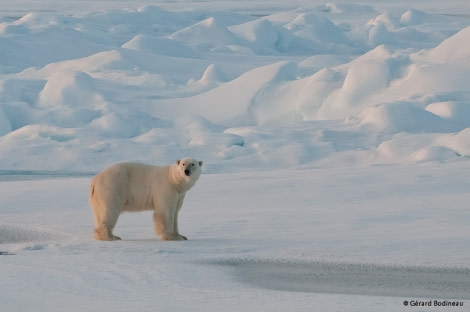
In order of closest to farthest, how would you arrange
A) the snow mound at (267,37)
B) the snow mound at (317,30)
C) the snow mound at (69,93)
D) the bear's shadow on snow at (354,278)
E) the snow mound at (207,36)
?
the bear's shadow on snow at (354,278) < the snow mound at (69,93) < the snow mound at (207,36) < the snow mound at (267,37) < the snow mound at (317,30)

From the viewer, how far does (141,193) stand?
5.14 metres

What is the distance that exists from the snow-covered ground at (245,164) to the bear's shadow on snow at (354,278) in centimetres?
1

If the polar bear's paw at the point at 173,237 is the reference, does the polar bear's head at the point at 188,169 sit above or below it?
above

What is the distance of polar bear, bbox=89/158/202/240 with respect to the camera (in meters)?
5.08

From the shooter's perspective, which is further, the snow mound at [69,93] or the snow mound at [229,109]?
the snow mound at [69,93]

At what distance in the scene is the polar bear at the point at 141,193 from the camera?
16.7 feet

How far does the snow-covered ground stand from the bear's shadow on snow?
14 millimetres

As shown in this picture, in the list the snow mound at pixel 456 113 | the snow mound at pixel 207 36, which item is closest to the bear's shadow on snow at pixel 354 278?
the snow mound at pixel 456 113

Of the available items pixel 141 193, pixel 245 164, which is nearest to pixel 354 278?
pixel 141 193

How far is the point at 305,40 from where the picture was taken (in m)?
24.7

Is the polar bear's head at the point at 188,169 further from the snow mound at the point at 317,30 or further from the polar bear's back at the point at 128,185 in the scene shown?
the snow mound at the point at 317,30

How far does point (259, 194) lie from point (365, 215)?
1.07 m

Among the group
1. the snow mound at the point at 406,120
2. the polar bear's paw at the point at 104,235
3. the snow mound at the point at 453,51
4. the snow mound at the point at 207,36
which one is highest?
the snow mound at the point at 207,36

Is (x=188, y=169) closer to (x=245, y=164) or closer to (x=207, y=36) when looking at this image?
(x=245, y=164)
